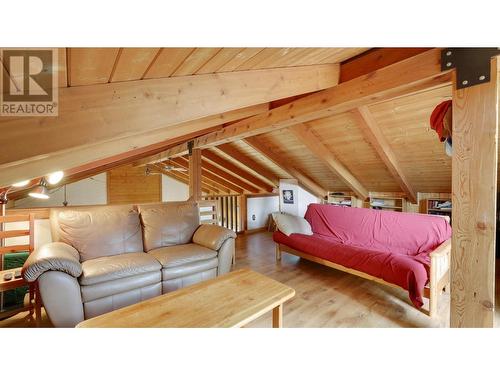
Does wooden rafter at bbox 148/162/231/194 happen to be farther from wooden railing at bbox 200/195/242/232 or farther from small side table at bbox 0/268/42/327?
small side table at bbox 0/268/42/327

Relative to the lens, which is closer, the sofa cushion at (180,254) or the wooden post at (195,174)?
the sofa cushion at (180,254)

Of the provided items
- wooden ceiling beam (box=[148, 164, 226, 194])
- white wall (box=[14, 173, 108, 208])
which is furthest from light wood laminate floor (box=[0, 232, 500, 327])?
white wall (box=[14, 173, 108, 208])

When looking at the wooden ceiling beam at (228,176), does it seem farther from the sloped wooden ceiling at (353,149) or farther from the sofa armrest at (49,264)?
the sofa armrest at (49,264)

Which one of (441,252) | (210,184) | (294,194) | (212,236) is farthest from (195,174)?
(441,252)

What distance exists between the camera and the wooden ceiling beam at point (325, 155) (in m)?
3.45

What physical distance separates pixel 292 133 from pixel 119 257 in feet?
9.27

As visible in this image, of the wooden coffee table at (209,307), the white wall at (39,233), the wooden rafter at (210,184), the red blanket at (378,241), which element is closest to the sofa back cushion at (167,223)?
the white wall at (39,233)

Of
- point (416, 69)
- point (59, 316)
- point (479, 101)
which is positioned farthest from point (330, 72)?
point (59, 316)

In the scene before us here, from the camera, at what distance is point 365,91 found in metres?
1.82

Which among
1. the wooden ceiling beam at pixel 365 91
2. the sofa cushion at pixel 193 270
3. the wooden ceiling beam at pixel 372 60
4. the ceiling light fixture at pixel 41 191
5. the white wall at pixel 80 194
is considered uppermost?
the wooden ceiling beam at pixel 372 60

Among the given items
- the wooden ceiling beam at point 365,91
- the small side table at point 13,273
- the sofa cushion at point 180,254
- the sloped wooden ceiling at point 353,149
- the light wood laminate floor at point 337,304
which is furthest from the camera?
the sloped wooden ceiling at point 353,149

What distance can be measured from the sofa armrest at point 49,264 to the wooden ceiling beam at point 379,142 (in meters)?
3.10

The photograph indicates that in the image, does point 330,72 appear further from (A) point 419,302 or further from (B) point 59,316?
(B) point 59,316
